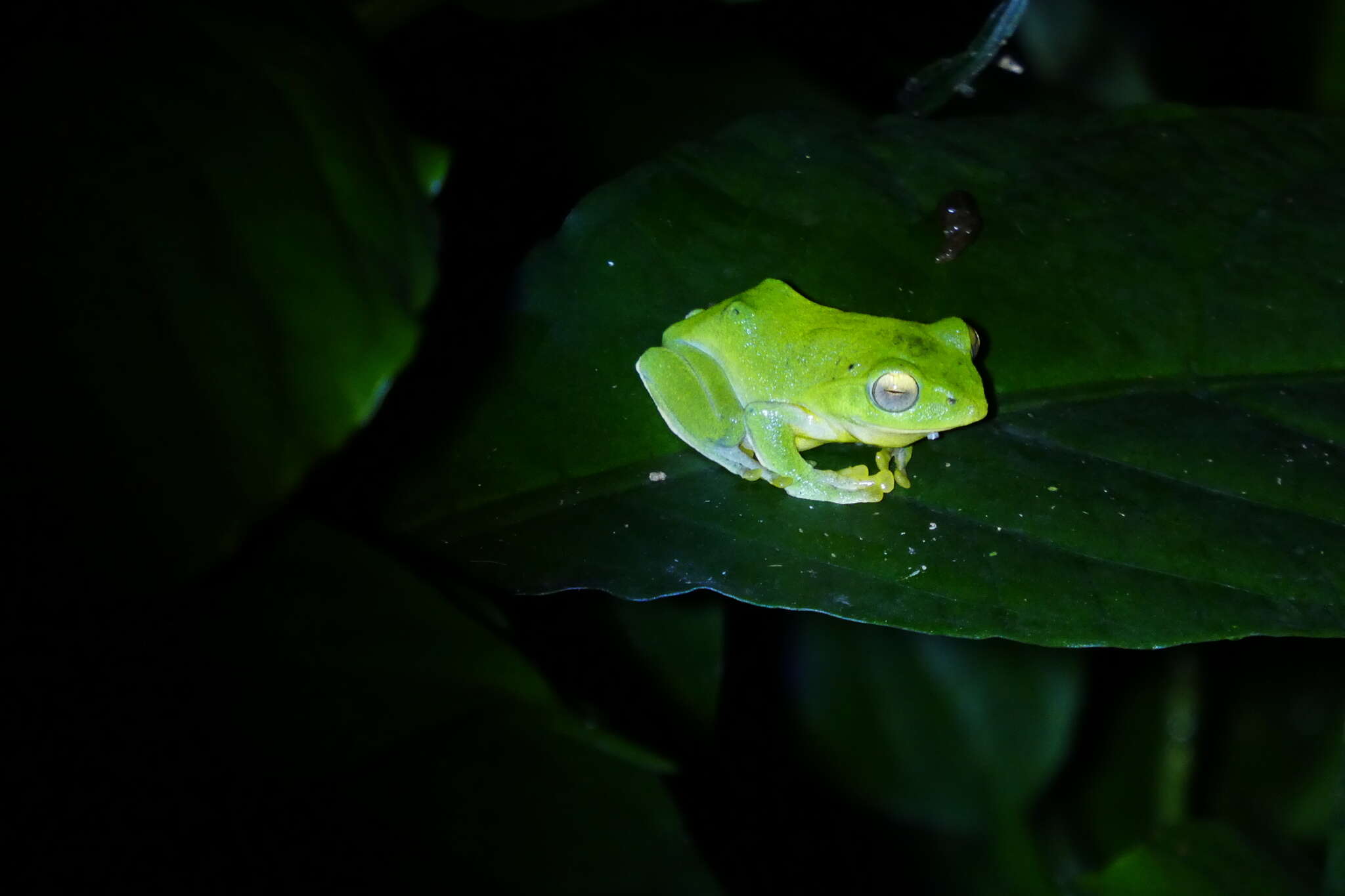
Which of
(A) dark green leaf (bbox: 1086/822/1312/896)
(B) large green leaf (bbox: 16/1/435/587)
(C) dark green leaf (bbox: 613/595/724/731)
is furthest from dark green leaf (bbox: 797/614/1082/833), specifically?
(B) large green leaf (bbox: 16/1/435/587)

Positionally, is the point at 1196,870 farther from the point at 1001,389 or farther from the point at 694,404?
the point at 694,404

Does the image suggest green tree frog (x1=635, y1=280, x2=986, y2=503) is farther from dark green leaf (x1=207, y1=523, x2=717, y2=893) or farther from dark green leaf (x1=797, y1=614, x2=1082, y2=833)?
dark green leaf (x1=797, y1=614, x2=1082, y2=833)

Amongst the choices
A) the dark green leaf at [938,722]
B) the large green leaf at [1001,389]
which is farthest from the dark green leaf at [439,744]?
the dark green leaf at [938,722]

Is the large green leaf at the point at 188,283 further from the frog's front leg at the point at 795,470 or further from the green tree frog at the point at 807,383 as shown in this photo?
the frog's front leg at the point at 795,470

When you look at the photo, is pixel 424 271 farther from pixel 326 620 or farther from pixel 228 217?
pixel 326 620

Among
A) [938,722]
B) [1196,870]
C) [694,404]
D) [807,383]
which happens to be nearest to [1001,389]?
[807,383]
